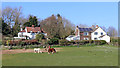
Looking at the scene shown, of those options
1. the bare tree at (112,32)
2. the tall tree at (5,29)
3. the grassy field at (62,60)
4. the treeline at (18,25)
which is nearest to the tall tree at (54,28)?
the treeline at (18,25)

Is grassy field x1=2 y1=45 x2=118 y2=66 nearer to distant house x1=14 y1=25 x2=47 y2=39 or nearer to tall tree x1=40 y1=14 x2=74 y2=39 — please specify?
tall tree x1=40 y1=14 x2=74 y2=39

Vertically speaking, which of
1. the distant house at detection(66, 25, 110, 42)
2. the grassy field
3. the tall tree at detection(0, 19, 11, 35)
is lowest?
the grassy field

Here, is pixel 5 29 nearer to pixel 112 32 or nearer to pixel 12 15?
pixel 12 15

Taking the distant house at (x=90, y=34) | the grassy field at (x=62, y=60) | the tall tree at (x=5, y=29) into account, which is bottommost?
the grassy field at (x=62, y=60)

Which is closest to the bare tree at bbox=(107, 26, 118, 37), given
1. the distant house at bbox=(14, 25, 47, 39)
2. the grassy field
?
the distant house at bbox=(14, 25, 47, 39)

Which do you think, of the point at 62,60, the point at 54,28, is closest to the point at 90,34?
the point at 54,28

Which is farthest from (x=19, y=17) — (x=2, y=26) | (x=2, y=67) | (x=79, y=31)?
(x=2, y=67)

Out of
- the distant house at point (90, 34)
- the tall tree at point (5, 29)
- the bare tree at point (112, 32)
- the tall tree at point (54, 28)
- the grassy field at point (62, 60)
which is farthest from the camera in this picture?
the bare tree at point (112, 32)

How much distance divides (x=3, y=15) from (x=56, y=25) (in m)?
21.1

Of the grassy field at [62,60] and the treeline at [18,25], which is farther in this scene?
the treeline at [18,25]

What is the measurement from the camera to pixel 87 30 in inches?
2685

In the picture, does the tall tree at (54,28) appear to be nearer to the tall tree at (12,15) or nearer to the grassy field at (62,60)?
the tall tree at (12,15)

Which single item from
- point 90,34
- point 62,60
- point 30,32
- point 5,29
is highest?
point 5,29

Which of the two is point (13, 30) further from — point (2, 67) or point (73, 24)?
point (2, 67)
